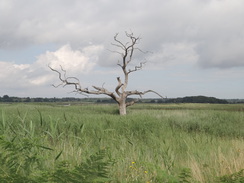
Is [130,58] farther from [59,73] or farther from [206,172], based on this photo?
[206,172]

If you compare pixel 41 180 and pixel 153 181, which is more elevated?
pixel 41 180

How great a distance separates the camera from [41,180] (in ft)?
6.76

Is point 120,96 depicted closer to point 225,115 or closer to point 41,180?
point 225,115

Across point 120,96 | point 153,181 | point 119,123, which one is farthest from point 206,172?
point 120,96

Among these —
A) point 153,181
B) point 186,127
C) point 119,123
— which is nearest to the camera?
point 153,181

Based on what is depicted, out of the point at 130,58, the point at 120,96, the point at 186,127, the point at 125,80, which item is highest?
the point at 130,58

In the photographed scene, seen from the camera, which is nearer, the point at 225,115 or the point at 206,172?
the point at 206,172

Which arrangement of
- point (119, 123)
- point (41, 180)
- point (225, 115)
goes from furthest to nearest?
point (225, 115) → point (119, 123) → point (41, 180)

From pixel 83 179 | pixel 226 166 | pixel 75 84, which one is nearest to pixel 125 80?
pixel 75 84

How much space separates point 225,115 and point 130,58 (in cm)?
931

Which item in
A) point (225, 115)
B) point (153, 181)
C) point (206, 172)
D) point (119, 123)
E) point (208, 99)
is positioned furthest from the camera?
point (208, 99)

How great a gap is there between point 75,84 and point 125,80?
414cm

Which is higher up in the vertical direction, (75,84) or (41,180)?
(75,84)

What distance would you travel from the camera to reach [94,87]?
2116 centimetres
